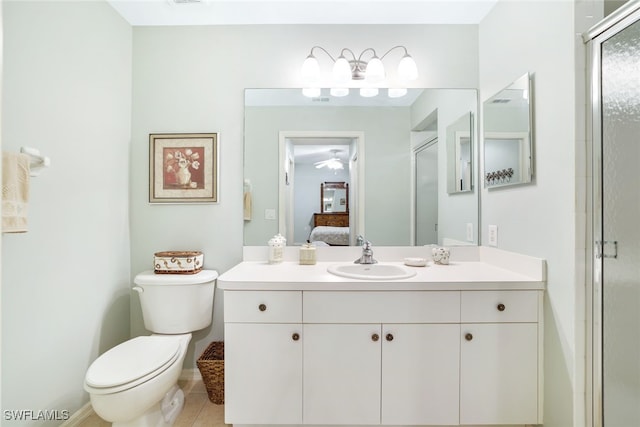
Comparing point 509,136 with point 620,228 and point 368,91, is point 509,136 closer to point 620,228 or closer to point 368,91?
point 620,228

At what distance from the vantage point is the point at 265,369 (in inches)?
61.1

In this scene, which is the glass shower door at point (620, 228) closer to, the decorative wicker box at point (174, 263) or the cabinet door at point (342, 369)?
the cabinet door at point (342, 369)

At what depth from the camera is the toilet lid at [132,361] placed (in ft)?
4.59

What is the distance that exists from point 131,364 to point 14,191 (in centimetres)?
88

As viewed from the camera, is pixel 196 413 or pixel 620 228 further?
pixel 196 413

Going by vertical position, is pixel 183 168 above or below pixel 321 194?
above

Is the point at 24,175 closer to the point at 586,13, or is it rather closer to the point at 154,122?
the point at 154,122

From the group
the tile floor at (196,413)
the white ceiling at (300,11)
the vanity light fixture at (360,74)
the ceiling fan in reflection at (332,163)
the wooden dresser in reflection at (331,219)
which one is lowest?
the tile floor at (196,413)

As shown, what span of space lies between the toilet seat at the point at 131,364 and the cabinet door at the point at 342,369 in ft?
2.26

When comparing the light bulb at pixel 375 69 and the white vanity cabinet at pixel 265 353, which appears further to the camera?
the light bulb at pixel 375 69

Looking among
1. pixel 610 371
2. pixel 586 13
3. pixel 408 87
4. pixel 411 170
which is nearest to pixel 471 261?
pixel 411 170

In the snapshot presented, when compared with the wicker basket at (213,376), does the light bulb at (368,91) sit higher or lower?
higher

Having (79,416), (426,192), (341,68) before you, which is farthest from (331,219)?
(79,416)

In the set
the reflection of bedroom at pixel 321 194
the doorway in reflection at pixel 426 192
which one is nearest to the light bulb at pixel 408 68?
the doorway in reflection at pixel 426 192
